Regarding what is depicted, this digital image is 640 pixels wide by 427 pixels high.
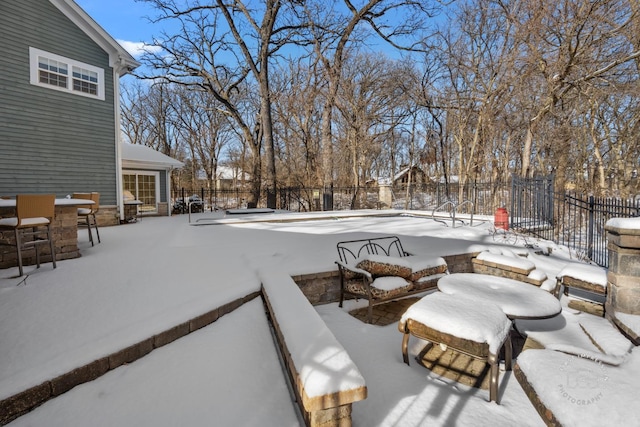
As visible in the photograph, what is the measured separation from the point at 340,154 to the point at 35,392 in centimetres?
2048

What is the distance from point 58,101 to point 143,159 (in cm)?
353

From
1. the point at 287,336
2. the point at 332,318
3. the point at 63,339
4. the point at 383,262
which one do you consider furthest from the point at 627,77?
the point at 63,339

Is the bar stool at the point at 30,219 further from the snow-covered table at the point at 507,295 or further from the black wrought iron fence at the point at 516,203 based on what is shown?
the black wrought iron fence at the point at 516,203

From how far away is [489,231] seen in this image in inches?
267

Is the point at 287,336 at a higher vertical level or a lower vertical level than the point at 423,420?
higher

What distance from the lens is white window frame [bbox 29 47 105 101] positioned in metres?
7.67

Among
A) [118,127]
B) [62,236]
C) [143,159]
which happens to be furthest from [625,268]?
[143,159]

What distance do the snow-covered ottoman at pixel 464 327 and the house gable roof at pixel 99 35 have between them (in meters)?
10.7

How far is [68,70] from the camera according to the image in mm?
8250


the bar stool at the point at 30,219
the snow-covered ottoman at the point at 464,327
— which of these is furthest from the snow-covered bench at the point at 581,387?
the bar stool at the point at 30,219

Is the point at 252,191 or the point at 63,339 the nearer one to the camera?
the point at 63,339

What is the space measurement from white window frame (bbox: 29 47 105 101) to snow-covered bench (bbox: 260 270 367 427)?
375 inches

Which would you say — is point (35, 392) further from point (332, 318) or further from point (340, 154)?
point (340, 154)

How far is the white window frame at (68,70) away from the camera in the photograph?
7668 mm
